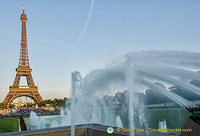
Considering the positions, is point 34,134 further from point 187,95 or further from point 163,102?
point 163,102

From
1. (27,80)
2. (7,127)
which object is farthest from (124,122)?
(27,80)

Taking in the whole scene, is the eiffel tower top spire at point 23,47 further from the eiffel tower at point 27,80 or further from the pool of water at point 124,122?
the pool of water at point 124,122

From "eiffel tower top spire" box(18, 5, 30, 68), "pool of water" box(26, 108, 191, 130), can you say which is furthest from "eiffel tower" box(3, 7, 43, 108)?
"pool of water" box(26, 108, 191, 130)

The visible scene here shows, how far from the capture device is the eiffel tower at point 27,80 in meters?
70.6

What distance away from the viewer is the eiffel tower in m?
70.6

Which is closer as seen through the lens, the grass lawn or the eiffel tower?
the grass lawn

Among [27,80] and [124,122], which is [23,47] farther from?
[124,122]

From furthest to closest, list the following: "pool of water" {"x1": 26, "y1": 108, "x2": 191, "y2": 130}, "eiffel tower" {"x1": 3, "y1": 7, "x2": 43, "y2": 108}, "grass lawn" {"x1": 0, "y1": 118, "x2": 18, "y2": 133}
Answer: "eiffel tower" {"x1": 3, "y1": 7, "x2": 43, "y2": 108} → "pool of water" {"x1": 26, "y1": 108, "x2": 191, "y2": 130} → "grass lawn" {"x1": 0, "y1": 118, "x2": 18, "y2": 133}

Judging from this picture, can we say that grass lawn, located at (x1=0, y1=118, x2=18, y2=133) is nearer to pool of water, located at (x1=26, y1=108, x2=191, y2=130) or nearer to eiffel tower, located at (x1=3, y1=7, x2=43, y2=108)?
pool of water, located at (x1=26, y1=108, x2=191, y2=130)

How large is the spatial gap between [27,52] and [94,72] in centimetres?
7090

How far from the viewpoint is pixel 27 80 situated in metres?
75.3

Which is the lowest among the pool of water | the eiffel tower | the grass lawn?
the pool of water

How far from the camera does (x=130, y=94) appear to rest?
390 inches

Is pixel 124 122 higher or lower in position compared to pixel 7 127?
lower
